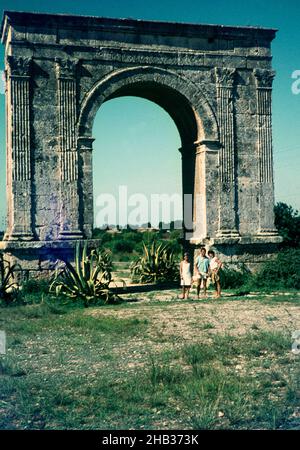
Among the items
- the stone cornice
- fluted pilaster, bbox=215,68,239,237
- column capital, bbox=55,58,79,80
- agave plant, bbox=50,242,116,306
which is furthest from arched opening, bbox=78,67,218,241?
agave plant, bbox=50,242,116,306

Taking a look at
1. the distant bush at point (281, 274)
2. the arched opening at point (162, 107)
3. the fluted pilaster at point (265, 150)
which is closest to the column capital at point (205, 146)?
the arched opening at point (162, 107)

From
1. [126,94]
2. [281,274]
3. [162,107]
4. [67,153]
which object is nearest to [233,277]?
[281,274]

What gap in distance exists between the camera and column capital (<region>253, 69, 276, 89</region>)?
14734 mm

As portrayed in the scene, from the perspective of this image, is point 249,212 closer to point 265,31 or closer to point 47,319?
point 265,31

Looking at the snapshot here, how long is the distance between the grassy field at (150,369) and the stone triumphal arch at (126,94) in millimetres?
3572

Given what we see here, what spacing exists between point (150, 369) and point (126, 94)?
10.7 metres

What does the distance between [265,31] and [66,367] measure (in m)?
11.4

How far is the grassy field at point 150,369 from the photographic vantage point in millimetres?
4695

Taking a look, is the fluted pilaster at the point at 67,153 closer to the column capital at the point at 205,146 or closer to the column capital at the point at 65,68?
the column capital at the point at 65,68

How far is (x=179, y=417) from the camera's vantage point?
4699 millimetres

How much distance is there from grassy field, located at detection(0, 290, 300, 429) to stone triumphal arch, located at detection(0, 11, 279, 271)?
3572 millimetres

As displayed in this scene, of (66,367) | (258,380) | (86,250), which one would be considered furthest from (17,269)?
(258,380)

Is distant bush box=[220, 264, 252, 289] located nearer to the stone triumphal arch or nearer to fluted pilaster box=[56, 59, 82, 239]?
the stone triumphal arch

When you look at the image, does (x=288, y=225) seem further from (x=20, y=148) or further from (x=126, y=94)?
→ (x=20, y=148)
